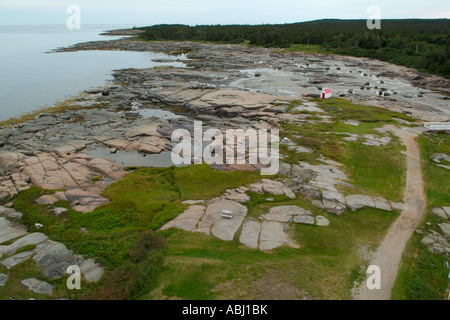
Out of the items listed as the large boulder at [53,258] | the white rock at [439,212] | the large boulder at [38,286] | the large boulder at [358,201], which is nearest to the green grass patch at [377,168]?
the large boulder at [358,201]

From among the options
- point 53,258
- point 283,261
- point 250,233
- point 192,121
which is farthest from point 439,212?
point 192,121

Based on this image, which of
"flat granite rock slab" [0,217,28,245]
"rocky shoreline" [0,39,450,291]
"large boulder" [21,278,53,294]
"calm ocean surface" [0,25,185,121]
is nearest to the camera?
"large boulder" [21,278,53,294]

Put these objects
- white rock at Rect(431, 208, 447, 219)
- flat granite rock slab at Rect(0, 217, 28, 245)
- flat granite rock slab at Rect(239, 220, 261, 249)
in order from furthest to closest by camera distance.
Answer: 1. white rock at Rect(431, 208, 447, 219)
2. flat granite rock slab at Rect(0, 217, 28, 245)
3. flat granite rock slab at Rect(239, 220, 261, 249)

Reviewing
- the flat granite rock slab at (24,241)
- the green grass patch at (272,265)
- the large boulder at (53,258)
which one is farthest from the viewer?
the flat granite rock slab at (24,241)

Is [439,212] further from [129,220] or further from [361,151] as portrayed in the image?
[129,220]

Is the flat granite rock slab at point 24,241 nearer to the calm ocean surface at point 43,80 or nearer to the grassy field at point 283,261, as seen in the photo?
the grassy field at point 283,261

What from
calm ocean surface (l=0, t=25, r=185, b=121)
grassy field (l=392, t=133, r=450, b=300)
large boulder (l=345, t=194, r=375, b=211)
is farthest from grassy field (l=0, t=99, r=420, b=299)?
calm ocean surface (l=0, t=25, r=185, b=121)

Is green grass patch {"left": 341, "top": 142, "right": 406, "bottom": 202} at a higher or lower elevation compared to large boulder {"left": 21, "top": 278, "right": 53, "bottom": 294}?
higher

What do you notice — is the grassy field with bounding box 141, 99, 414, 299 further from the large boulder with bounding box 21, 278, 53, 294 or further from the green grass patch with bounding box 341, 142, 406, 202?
the large boulder with bounding box 21, 278, 53, 294
